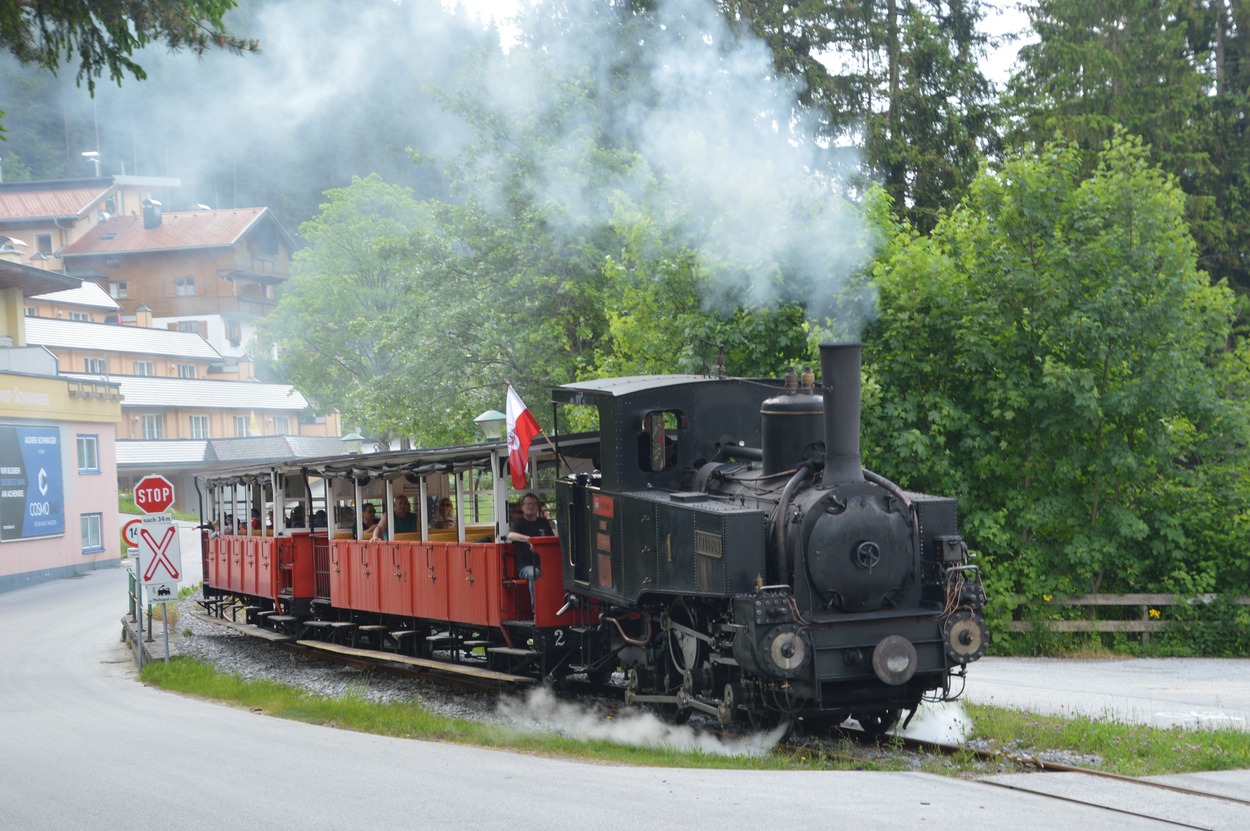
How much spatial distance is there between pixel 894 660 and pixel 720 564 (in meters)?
1.47

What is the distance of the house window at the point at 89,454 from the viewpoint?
3859 cm

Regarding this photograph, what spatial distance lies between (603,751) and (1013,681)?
5697mm

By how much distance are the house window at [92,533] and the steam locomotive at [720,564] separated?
2780cm

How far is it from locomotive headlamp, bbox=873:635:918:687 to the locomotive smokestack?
1238 millimetres

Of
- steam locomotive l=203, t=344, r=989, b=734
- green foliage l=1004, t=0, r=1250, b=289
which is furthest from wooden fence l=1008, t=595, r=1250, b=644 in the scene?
green foliage l=1004, t=0, r=1250, b=289

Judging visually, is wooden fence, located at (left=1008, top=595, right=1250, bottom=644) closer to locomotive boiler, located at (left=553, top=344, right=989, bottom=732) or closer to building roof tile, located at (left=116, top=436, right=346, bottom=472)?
locomotive boiler, located at (left=553, top=344, right=989, bottom=732)

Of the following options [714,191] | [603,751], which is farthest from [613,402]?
[714,191]

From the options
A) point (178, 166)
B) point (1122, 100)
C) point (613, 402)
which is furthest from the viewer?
point (178, 166)

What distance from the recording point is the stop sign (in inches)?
696

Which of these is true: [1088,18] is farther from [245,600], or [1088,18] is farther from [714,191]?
[245,600]

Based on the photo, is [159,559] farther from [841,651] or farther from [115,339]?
[115,339]

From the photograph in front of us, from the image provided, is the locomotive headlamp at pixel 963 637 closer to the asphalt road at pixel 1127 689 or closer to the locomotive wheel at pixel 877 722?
the locomotive wheel at pixel 877 722

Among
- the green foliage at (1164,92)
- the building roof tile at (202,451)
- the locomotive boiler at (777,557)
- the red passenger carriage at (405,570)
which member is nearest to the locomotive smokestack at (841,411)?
the locomotive boiler at (777,557)

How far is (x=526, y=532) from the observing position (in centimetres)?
1339
